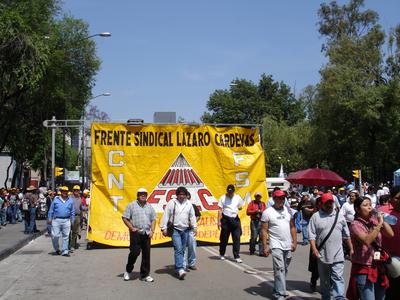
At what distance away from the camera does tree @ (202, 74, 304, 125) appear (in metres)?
76.4

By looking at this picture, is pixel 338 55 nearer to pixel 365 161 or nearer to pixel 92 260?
pixel 365 161

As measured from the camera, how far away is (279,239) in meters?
8.80

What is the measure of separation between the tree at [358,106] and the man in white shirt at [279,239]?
32832 millimetres

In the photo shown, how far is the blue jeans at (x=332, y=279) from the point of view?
7.57 meters

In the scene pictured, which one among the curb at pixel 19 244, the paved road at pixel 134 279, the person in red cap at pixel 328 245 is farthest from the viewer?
the curb at pixel 19 244

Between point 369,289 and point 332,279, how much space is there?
4.30ft

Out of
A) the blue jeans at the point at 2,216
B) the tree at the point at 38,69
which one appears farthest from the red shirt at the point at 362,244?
the blue jeans at the point at 2,216

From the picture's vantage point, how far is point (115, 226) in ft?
54.3

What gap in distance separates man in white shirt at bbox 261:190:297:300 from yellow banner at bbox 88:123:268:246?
26.8 feet

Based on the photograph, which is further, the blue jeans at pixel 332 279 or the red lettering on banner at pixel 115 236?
the red lettering on banner at pixel 115 236

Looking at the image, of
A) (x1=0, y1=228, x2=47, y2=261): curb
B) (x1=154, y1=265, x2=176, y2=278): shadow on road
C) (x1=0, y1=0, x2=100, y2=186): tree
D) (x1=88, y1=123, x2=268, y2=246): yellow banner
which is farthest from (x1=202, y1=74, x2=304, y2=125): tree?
(x1=154, y1=265, x2=176, y2=278): shadow on road

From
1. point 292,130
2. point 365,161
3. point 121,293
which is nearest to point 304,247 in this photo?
point 121,293

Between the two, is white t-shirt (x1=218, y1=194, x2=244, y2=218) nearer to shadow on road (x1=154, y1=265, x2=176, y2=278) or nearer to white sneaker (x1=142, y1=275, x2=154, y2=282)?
shadow on road (x1=154, y1=265, x2=176, y2=278)

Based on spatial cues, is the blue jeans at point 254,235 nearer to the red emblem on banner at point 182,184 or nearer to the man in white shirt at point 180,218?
the red emblem on banner at point 182,184
